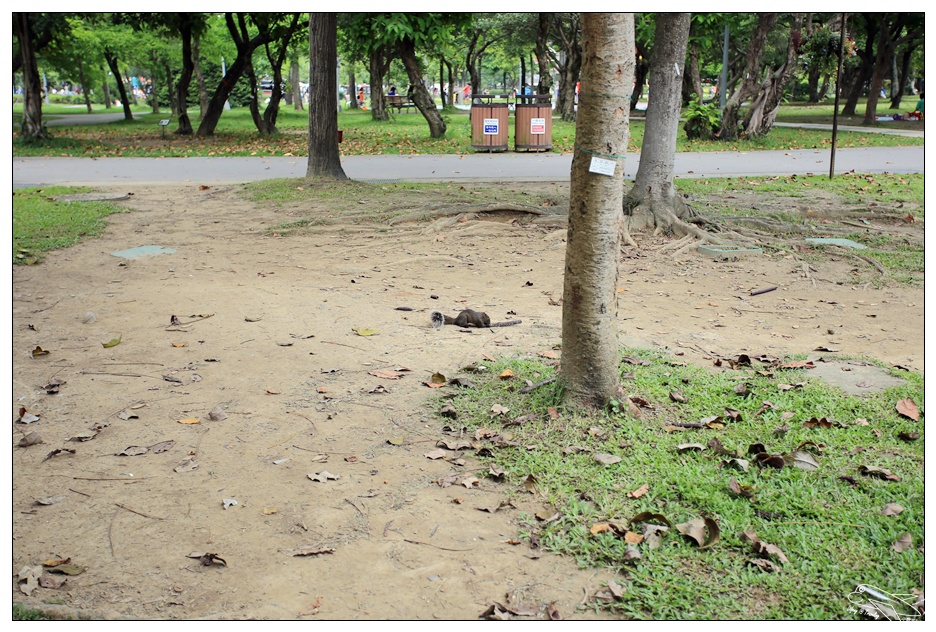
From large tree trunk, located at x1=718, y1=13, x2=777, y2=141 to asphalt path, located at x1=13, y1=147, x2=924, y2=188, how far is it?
9.11ft

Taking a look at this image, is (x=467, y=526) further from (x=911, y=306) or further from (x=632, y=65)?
(x=911, y=306)

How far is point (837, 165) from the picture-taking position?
1706 centimetres

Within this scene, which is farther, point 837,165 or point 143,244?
point 837,165

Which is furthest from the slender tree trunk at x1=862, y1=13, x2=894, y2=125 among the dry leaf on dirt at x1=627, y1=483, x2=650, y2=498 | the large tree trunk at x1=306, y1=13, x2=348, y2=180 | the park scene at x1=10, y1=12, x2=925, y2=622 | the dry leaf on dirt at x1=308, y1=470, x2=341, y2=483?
the dry leaf on dirt at x1=308, y1=470, x2=341, y2=483

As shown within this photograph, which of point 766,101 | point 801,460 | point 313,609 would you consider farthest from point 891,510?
point 766,101

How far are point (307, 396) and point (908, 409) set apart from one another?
328 cm

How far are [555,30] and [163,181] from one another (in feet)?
83.3

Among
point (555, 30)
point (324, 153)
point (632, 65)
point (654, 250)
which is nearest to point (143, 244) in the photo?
point (324, 153)

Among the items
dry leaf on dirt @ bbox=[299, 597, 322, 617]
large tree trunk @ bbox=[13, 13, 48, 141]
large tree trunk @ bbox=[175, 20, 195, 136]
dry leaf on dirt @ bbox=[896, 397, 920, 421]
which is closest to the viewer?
dry leaf on dirt @ bbox=[299, 597, 322, 617]

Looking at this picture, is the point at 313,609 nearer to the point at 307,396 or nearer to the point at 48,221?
the point at 307,396

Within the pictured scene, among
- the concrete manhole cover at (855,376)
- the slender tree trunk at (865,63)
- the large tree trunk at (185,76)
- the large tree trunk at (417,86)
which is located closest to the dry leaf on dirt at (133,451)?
the concrete manhole cover at (855,376)

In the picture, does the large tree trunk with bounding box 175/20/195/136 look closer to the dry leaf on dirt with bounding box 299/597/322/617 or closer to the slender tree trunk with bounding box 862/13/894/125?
the slender tree trunk with bounding box 862/13/894/125

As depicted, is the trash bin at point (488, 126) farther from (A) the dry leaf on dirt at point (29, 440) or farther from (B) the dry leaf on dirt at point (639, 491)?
(B) the dry leaf on dirt at point (639, 491)

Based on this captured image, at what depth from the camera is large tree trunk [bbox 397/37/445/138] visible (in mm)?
21203
